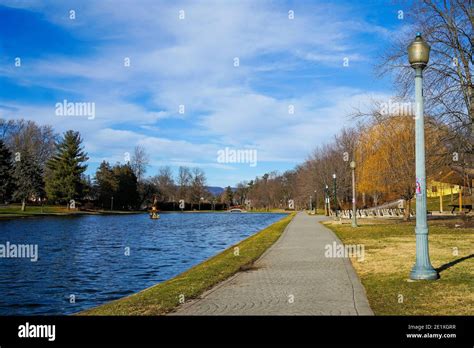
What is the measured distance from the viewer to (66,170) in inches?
3083

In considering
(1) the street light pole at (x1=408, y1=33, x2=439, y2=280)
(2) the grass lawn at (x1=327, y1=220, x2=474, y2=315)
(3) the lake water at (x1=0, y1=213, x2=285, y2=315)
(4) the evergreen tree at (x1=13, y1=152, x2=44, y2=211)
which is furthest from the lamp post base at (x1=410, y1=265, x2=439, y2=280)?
(4) the evergreen tree at (x1=13, y1=152, x2=44, y2=211)

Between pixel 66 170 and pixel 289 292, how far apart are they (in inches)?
3020

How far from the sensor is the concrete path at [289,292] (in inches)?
279

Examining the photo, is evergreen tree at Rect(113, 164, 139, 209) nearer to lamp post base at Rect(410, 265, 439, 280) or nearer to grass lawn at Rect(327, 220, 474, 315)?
grass lawn at Rect(327, 220, 474, 315)

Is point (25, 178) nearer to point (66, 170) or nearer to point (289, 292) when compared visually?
point (66, 170)

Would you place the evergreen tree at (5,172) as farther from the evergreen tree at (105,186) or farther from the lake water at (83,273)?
the lake water at (83,273)

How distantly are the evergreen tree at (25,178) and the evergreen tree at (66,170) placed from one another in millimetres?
5494

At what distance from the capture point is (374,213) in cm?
4553

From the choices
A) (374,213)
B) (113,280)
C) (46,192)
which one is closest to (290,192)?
(46,192)

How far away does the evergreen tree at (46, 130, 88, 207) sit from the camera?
7738 cm
